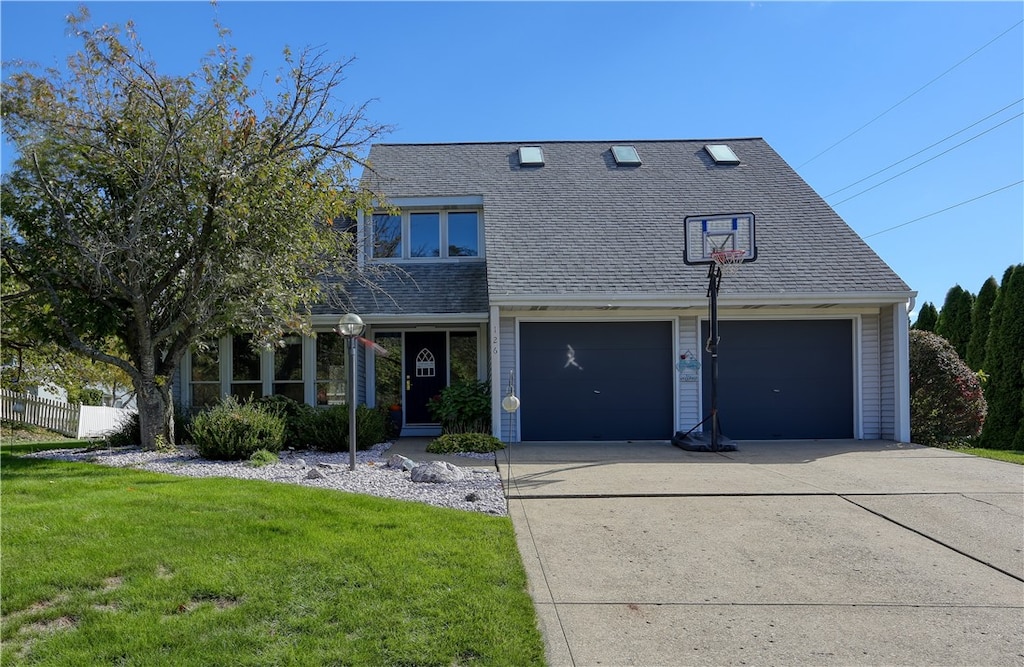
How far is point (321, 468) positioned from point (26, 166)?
5.60 metres

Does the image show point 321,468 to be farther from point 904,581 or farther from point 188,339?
point 904,581

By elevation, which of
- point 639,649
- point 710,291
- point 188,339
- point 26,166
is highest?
point 26,166

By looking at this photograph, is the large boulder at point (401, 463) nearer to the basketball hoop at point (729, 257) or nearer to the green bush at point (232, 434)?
the green bush at point (232, 434)

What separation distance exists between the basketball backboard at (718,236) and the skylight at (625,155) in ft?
16.6

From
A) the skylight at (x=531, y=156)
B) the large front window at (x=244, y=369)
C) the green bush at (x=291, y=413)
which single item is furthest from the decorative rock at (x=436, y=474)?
the skylight at (x=531, y=156)

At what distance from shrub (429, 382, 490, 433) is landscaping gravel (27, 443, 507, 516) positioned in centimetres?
195

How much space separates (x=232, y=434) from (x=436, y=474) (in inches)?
125

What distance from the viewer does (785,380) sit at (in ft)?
39.6

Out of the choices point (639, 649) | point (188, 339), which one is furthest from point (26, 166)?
point (639, 649)

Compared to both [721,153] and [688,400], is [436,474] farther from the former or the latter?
[721,153]

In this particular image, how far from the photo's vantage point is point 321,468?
8234 mm

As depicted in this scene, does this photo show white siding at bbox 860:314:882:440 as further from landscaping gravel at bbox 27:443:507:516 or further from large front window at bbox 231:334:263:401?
large front window at bbox 231:334:263:401

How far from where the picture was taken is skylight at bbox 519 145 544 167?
1537 centimetres

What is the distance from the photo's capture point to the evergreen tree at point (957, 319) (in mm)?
17375
